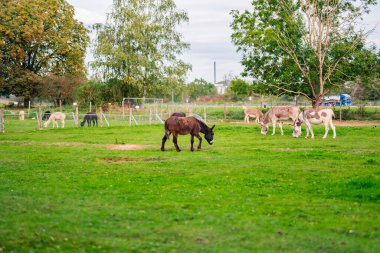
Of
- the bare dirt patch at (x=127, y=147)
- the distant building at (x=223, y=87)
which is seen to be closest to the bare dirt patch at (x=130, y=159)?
the bare dirt patch at (x=127, y=147)

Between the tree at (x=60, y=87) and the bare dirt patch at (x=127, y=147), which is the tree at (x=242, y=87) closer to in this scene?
the bare dirt patch at (x=127, y=147)

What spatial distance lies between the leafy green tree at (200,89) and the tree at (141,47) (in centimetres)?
5082

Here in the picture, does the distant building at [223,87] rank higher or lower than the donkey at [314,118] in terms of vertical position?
higher

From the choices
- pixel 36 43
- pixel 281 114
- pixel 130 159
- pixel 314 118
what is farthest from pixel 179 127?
pixel 36 43

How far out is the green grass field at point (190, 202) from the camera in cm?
708

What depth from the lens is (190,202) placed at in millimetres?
9570

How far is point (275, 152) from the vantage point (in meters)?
18.5

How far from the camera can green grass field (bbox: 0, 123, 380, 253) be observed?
708 centimetres

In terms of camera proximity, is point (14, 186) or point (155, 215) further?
point (14, 186)

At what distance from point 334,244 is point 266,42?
33648mm

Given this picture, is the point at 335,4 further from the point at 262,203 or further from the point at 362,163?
the point at 262,203

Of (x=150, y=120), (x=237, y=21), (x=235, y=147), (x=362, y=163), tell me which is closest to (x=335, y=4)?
(x=237, y=21)

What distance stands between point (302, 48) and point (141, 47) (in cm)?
1950

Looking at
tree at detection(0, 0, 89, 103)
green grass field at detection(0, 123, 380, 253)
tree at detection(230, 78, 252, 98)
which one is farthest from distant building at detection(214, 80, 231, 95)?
green grass field at detection(0, 123, 380, 253)
